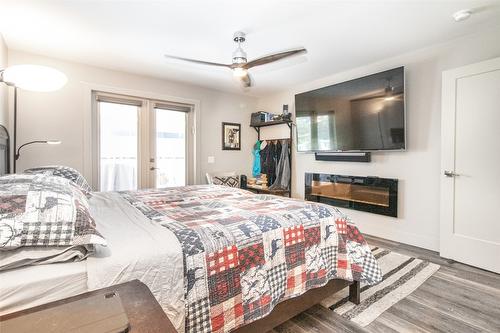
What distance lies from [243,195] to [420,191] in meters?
2.21

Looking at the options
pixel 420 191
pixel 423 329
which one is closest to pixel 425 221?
pixel 420 191

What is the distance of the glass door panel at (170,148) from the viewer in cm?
397

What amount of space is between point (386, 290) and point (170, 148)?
3.45 m

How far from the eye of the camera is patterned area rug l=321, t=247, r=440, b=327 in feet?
5.89

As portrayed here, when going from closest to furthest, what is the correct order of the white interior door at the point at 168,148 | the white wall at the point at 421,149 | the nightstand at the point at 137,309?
the nightstand at the point at 137,309
the white wall at the point at 421,149
the white interior door at the point at 168,148

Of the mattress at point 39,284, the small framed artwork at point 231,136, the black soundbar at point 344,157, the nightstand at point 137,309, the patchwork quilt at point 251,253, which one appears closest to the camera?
the nightstand at point 137,309

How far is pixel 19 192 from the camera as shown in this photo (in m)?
1.02

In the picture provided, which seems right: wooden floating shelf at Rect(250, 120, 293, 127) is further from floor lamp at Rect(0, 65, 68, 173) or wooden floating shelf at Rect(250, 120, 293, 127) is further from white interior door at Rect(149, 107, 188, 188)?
floor lamp at Rect(0, 65, 68, 173)

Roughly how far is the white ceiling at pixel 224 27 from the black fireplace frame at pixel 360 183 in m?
1.59

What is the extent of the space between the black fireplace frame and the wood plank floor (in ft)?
3.40

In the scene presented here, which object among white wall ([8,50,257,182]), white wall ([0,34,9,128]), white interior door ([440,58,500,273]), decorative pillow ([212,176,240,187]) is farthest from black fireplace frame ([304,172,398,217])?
white wall ([0,34,9,128])

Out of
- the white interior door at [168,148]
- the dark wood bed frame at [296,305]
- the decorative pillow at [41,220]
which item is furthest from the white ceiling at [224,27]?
the dark wood bed frame at [296,305]

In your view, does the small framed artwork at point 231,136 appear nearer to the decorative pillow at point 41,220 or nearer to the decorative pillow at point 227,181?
the decorative pillow at point 227,181

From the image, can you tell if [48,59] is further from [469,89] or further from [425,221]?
[425,221]
